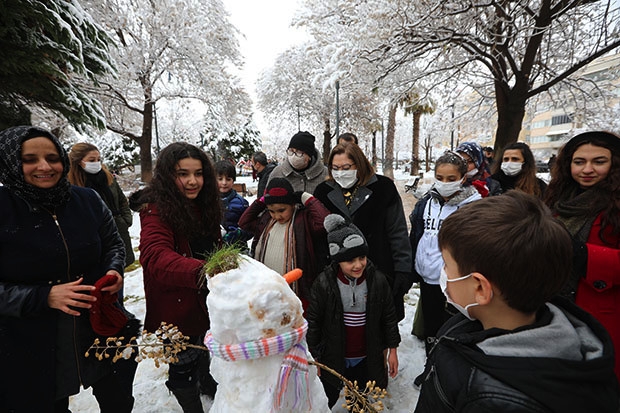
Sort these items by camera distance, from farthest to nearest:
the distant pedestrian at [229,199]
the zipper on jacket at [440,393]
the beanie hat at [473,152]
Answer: the distant pedestrian at [229,199]
the beanie hat at [473,152]
the zipper on jacket at [440,393]

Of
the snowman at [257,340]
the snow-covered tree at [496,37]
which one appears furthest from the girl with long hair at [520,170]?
the snow-covered tree at [496,37]

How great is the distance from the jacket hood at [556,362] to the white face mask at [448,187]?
186 centimetres

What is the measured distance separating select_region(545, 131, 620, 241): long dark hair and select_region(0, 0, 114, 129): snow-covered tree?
19.9ft

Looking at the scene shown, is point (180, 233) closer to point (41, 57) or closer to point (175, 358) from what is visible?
point (175, 358)

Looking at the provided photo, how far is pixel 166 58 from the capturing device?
47.1 feet

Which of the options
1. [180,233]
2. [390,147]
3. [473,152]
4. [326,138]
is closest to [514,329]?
[180,233]

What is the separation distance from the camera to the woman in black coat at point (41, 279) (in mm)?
1656

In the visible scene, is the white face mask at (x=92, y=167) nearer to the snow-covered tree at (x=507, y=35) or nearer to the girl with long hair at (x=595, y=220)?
the girl with long hair at (x=595, y=220)

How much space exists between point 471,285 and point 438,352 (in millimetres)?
261

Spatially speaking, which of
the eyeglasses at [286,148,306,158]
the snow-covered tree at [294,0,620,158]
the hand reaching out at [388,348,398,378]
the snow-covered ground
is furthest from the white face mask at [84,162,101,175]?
the snow-covered tree at [294,0,620,158]

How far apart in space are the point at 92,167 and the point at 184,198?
8.40ft

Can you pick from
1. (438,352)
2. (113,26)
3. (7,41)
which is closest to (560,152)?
(438,352)

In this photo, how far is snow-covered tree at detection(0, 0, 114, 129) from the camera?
4.10 meters

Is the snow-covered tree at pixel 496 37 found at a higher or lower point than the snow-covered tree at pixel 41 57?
higher
